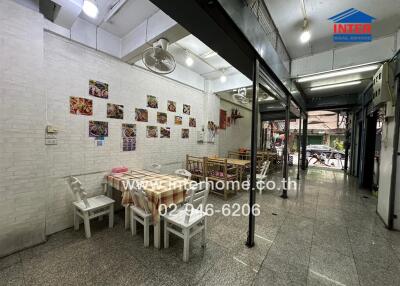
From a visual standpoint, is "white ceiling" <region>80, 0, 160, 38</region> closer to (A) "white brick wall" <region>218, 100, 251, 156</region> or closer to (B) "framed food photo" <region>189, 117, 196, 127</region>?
(B) "framed food photo" <region>189, 117, 196, 127</region>

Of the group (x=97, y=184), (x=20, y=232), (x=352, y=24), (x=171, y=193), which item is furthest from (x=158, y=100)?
(x=352, y=24)

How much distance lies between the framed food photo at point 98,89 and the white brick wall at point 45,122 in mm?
75

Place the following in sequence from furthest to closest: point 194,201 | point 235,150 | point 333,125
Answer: point 333,125 → point 235,150 → point 194,201

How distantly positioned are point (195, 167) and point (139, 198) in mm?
2564

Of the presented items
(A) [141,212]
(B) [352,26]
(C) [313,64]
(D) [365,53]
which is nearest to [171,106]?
(A) [141,212]

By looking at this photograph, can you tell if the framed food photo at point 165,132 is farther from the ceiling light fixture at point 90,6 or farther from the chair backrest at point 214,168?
the ceiling light fixture at point 90,6

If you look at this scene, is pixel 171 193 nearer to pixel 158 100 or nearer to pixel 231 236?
pixel 231 236

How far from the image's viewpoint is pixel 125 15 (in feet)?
8.39

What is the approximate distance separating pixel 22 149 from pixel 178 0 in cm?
245

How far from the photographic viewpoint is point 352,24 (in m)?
2.89

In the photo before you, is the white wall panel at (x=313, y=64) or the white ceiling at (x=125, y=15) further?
the white wall panel at (x=313, y=64)

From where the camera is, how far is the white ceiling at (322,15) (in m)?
2.33

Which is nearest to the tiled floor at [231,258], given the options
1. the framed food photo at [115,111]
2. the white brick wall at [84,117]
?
the white brick wall at [84,117]

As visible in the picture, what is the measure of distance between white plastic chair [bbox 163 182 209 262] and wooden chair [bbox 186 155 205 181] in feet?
7.08
